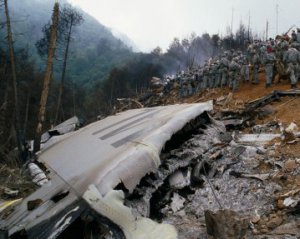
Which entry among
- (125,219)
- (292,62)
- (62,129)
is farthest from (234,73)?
(125,219)

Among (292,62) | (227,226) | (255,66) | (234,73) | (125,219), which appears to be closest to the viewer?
(125,219)

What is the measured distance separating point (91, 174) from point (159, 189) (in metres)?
1.02

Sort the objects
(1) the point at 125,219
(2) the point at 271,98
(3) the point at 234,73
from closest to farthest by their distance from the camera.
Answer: (1) the point at 125,219 < (2) the point at 271,98 < (3) the point at 234,73

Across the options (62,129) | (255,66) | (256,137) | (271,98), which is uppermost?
(255,66)

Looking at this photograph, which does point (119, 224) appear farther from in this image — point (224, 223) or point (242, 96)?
point (242, 96)

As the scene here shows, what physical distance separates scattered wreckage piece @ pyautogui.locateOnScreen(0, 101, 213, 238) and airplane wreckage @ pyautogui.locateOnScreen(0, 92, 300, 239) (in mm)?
12

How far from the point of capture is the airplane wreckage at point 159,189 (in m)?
3.83

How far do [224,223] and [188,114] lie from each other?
8.22 ft

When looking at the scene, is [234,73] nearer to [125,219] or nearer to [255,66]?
[255,66]

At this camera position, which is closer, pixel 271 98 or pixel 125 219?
pixel 125 219

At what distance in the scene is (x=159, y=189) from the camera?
195 inches

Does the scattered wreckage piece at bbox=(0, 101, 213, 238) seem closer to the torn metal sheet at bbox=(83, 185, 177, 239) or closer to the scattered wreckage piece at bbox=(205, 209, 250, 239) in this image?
the torn metal sheet at bbox=(83, 185, 177, 239)

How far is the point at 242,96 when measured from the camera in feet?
51.8

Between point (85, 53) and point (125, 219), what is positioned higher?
point (125, 219)
